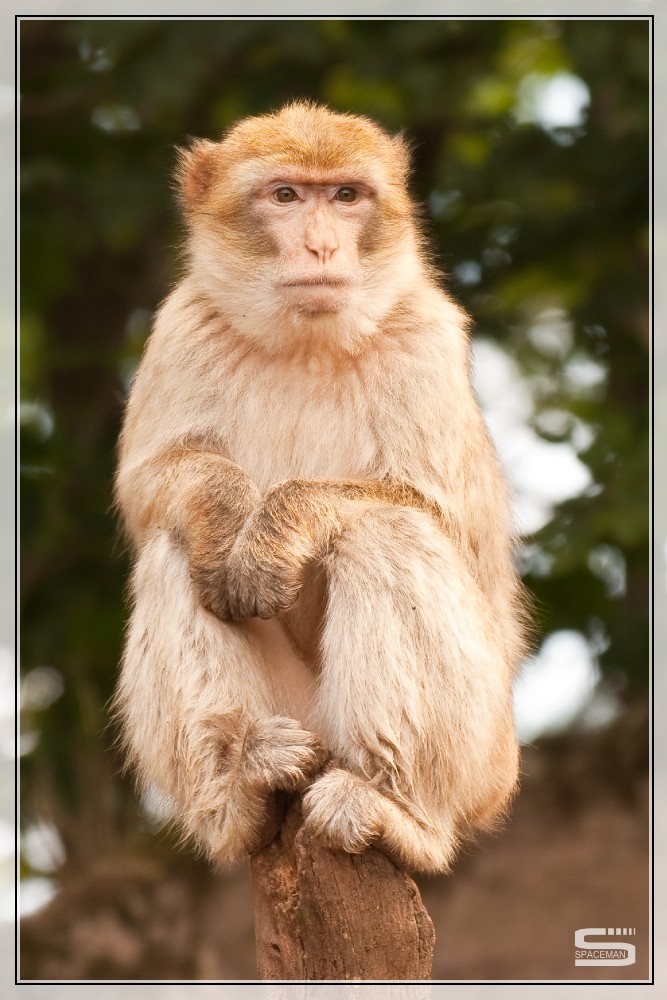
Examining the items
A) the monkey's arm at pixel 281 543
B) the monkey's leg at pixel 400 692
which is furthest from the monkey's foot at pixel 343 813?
the monkey's arm at pixel 281 543

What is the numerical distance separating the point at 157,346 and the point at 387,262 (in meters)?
1.20

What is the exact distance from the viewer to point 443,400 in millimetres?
6430

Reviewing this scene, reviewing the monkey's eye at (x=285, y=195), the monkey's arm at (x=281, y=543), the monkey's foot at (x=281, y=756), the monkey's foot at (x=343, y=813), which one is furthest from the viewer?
the monkey's eye at (x=285, y=195)

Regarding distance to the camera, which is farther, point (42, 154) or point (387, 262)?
point (42, 154)

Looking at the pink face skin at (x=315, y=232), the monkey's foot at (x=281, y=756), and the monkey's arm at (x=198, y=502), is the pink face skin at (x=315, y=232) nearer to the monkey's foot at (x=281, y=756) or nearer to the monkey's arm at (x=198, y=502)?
the monkey's arm at (x=198, y=502)

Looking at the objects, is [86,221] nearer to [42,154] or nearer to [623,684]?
[42,154]

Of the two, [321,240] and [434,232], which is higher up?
[434,232]

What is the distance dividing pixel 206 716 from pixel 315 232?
7.11ft

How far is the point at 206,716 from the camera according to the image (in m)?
6.12

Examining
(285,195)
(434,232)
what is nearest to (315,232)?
(285,195)

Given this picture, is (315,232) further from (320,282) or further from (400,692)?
(400,692)

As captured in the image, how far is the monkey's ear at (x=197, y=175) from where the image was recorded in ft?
21.9

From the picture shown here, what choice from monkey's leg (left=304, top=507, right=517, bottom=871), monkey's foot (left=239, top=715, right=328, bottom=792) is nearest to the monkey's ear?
monkey's leg (left=304, top=507, right=517, bottom=871)
